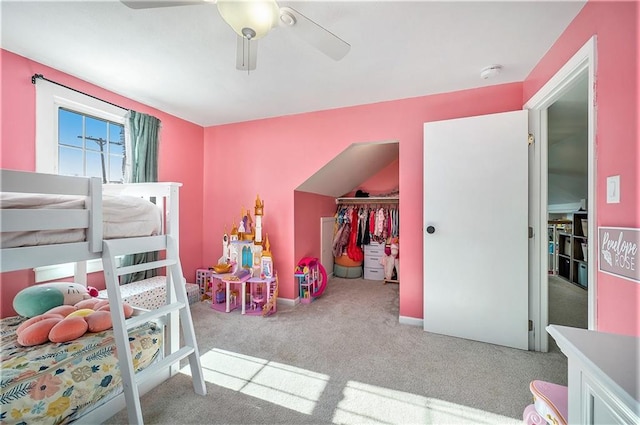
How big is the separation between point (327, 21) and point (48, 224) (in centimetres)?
179

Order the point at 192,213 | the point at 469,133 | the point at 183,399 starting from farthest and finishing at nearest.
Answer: the point at 192,213 < the point at 469,133 < the point at 183,399

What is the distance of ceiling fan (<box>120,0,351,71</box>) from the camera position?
3.68ft

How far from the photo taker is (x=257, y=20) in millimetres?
1172

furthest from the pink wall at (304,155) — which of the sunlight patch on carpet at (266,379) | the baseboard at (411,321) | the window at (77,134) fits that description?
the sunlight patch on carpet at (266,379)

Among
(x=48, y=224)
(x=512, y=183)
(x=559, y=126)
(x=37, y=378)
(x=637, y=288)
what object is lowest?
(x=37, y=378)

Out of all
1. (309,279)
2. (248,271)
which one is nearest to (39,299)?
(248,271)

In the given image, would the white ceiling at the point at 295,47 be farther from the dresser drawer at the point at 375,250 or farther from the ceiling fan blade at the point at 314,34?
the dresser drawer at the point at 375,250

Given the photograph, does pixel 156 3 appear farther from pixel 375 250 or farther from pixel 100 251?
pixel 375 250

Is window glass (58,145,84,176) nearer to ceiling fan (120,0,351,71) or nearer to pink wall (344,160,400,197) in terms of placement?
ceiling fan (120,0,351,71)

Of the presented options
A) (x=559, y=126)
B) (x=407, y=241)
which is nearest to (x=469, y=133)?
(x=407, y=241)

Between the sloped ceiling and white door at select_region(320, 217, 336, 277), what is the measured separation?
0.45 m

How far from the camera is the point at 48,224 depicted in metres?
1.11

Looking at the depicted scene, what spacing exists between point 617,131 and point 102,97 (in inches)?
144

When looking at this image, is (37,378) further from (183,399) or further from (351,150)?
(351,150)
